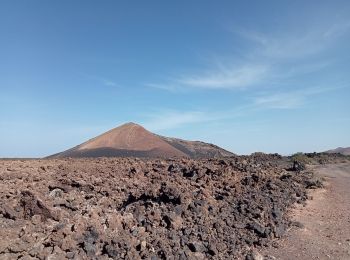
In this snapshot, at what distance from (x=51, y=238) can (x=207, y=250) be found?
3201mm

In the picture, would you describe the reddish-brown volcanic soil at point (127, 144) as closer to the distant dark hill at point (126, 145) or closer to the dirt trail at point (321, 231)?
the distant dark hill at point (126, 145)

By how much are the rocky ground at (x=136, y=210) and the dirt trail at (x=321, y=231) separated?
14.5 inches

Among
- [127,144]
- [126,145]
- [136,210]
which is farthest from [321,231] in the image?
[127,144]

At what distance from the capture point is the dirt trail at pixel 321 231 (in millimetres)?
9555

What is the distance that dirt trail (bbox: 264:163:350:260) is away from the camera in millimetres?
9555

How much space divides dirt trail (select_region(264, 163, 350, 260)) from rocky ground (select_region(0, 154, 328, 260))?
37cm


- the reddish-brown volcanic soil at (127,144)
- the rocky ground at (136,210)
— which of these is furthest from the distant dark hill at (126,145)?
the rocky ground at (136,210)

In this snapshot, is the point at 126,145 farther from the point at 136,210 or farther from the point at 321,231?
the point at 321,231

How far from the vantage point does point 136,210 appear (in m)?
10.2

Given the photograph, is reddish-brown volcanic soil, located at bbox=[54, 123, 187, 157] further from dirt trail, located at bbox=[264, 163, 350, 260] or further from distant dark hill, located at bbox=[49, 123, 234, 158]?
dirt trail, located at bbox=[264, 163, 350, 260]

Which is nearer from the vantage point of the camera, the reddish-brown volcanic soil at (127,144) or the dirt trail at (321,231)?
the dirt trail at (321,231)

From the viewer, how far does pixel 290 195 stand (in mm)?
13719

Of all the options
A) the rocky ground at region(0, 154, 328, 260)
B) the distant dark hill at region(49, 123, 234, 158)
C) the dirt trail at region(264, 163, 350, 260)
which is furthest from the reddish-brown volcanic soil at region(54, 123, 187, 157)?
the dirt trail at region(264, 163, 350, 260)

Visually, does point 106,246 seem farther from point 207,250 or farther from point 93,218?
point 207,250
